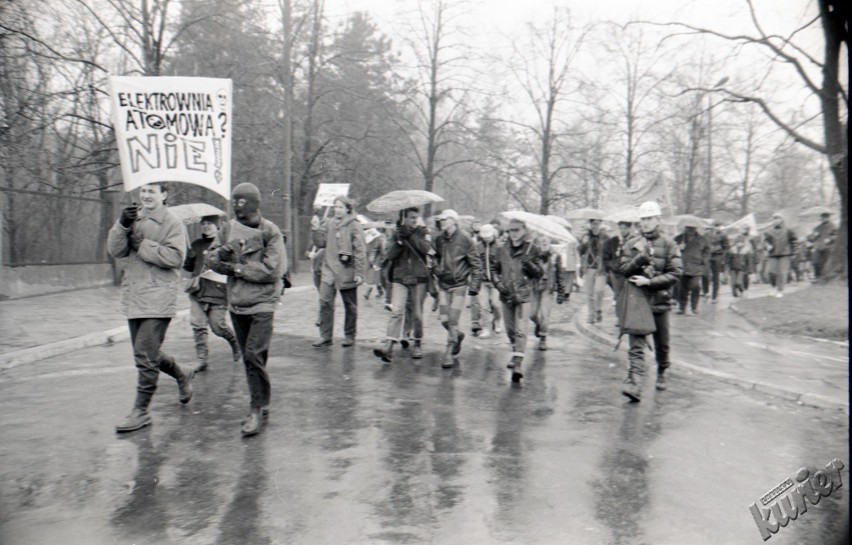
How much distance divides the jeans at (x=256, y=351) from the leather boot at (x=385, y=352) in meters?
2.90

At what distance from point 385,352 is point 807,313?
854 cm

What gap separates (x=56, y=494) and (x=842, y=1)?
5.19 meters

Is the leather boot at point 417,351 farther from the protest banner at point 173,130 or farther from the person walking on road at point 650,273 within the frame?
the protest banner at point 173,130

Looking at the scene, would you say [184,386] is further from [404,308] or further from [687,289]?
[687,289]

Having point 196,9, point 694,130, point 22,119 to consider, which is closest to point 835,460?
point 22,119

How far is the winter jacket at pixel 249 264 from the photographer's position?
561cm

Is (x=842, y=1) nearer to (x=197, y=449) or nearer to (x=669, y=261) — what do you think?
(x=669, y=261)

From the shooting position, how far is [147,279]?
5.52 meters

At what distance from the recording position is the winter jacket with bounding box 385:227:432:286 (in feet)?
29.7

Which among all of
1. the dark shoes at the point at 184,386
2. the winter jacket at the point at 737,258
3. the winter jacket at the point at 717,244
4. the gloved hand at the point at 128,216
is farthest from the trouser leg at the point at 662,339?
the winter jacket at the point at 737,258

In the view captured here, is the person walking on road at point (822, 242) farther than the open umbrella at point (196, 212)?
Yes

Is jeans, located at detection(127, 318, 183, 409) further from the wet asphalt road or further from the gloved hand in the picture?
the gloved hand

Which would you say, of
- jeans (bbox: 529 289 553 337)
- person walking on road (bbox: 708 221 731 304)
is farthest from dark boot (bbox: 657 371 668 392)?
person walking on road (bbox: 708 221 731 304)
